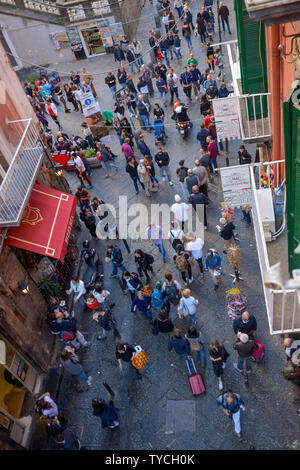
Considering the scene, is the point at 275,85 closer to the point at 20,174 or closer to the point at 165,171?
the point at 165,171

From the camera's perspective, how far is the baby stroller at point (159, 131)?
16172mm

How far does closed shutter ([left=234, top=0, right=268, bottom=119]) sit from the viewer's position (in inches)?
371

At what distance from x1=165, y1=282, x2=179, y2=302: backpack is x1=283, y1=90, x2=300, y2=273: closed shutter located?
364cm

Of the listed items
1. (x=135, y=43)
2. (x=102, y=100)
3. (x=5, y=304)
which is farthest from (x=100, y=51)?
(x=5, y=304)

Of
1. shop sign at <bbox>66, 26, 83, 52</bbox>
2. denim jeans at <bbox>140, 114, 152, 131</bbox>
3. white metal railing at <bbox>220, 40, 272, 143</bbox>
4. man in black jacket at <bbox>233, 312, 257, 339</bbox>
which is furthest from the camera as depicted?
shop sign at <bbox>66, 26, 83, 52</bbox>

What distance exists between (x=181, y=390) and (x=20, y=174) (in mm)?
6356

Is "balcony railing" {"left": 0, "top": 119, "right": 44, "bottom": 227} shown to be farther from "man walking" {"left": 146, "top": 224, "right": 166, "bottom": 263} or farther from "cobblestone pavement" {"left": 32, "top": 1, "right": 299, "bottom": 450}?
"cobblestone pavement" {"left": 32, "top": 1, "right": 299, "bottom": 450}

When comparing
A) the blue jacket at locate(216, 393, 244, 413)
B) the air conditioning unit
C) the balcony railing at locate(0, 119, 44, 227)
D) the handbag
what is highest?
the air conditioning unit

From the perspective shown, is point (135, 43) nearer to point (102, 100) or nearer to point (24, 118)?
point (102, 100)

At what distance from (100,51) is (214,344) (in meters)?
22.5

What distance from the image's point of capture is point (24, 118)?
11734 millimetres

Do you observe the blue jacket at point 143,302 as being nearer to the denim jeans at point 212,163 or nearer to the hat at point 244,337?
the hat at point 244,337

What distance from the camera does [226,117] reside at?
11602 mm

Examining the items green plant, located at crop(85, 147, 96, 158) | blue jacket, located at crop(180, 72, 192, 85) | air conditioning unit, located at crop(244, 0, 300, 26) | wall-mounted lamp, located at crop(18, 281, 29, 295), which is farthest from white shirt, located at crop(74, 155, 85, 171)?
air conditioning unit, located at crop(244, 0, 300, 26)
